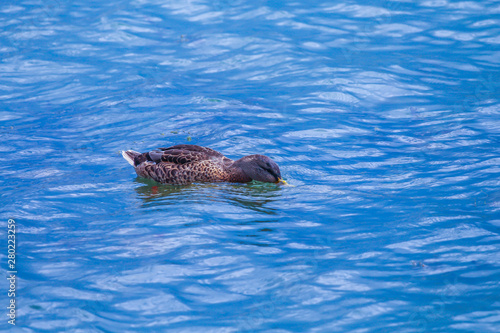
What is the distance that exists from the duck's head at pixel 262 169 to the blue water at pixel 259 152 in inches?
9.0

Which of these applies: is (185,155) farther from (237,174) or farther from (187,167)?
(237,174)

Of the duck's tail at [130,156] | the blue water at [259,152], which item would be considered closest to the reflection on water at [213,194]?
the blue water at [259,152]

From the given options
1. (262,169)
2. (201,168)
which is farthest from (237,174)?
(201,168)

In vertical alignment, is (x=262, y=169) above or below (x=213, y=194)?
above

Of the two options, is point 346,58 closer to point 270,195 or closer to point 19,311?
point 270,195

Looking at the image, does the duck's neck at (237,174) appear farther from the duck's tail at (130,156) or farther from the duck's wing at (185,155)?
the duck's tail at (130,156)

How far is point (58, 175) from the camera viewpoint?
32.8 ft

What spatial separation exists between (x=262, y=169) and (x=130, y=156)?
8.51 feet

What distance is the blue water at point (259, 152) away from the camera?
6125mm

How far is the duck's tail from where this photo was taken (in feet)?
33.4

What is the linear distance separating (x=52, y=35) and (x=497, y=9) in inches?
547

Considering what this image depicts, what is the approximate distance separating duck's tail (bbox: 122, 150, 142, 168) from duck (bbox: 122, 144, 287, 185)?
0.26 meters

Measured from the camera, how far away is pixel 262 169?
9.40m

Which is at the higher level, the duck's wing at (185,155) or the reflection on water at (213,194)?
the duck's wing at (185,155)
